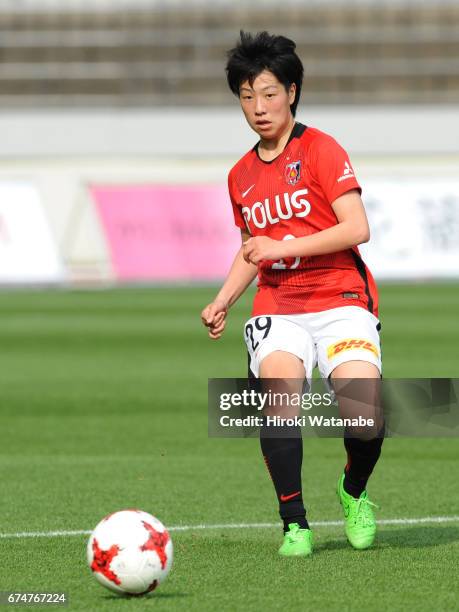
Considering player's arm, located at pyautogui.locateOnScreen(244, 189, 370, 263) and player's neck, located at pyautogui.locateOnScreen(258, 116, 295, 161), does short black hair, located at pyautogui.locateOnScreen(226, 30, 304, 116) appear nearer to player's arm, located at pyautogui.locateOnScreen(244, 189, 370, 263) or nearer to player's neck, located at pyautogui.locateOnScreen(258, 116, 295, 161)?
player's neck, located at pyautogui.locateOnScreen(258, 116, 295, 161)

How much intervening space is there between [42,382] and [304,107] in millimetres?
24510

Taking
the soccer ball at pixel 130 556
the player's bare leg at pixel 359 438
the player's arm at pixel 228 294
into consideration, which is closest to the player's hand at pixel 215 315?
the player's arm at pixel 228 294

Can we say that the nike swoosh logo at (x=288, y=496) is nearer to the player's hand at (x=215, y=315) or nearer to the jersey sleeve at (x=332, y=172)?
the player's hand at (x=215, y=315)

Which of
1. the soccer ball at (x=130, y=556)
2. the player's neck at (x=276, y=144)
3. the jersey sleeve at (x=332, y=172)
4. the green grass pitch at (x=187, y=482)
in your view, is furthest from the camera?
the player's neck at (x=276, y=144)

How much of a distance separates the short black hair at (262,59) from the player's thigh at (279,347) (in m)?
0.97

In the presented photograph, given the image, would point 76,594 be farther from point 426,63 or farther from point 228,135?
point 426,63

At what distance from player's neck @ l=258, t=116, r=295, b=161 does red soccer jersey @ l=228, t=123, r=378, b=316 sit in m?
0.03

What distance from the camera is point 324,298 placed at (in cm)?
572

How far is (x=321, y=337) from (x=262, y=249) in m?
0.51

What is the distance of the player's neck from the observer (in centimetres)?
577

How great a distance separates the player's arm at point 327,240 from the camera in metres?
Result: 5.44

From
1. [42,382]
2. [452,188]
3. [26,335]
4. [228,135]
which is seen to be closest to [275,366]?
[42,382]

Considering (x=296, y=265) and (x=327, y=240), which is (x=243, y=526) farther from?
(x=327, y=240)

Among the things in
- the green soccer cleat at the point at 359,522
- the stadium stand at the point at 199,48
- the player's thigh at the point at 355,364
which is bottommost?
the stadium stand at the point at 199,48
